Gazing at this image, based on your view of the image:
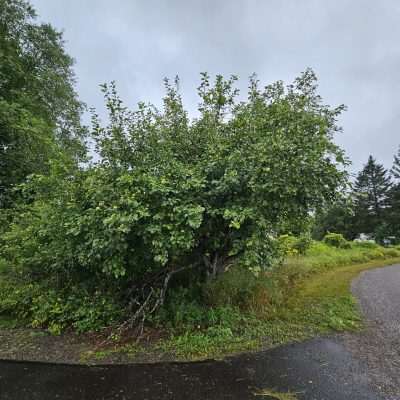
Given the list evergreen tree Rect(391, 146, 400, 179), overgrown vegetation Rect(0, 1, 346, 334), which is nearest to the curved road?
overgrown vegetation Rect(0, 1, 346, 334)

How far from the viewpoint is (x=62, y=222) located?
376 cm

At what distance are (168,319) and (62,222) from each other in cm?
231

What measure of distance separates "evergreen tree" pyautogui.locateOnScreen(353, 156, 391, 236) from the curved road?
2883 centimetres

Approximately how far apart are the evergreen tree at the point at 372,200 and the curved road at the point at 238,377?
28.8m

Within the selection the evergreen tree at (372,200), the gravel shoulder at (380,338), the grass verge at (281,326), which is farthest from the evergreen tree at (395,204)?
the grass verge at (281,326)

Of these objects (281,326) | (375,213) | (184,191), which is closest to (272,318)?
(281,326)

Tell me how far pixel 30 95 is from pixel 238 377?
1023 cm

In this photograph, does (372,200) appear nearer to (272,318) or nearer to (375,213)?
(375,213)

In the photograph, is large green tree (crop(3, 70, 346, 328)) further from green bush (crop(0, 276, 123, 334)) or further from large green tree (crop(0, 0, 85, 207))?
large green tree (crop(0, 0, 85, 207))

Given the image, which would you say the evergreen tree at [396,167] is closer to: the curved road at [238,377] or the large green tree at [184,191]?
the large green tree at [184,191]

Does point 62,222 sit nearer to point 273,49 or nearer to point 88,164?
point 88,164

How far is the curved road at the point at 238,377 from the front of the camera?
2516 millimetres

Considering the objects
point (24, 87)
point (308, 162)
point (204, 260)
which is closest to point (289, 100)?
point (308, 162)

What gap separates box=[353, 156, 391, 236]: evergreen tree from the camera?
95.5 feet
